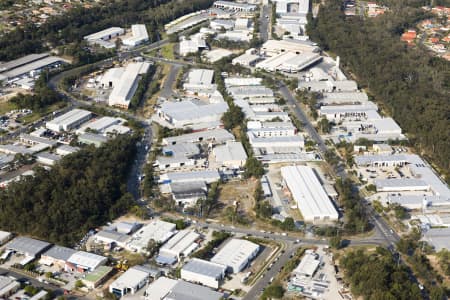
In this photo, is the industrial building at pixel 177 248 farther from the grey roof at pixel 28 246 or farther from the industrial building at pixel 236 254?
the grey roof at pixel 28 246

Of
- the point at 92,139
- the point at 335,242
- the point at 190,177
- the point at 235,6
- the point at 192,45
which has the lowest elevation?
the point at 335,242

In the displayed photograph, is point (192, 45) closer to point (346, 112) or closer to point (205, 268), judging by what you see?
point (346, 112)

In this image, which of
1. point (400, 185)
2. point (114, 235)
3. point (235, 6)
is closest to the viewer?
point (114, 235)

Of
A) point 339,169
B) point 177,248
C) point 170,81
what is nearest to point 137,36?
point 170,81

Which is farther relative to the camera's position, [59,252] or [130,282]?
[59,252]

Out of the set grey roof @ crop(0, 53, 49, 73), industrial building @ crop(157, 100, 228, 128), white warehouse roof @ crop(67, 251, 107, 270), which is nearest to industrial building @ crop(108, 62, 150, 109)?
industrial building @ crop(157, 100, 228, 128)

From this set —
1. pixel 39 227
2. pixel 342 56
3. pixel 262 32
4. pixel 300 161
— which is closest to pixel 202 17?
pixel 262 32
